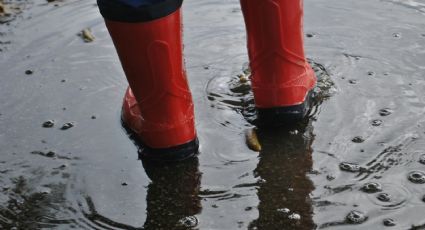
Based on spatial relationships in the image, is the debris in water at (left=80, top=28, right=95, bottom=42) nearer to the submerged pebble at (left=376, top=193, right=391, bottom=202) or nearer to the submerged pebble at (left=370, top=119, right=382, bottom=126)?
the submerged pebble at (left=370, top=119, right=382, bottom=126)

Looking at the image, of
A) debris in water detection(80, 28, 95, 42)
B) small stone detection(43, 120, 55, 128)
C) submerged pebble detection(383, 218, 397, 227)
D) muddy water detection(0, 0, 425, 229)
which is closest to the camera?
submerged pebble detection(383, 218, 397, 227)

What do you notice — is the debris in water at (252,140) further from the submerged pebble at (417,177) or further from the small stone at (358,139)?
the submerged pebble at (417,177)

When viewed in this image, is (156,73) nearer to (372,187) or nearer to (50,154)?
(50,154)

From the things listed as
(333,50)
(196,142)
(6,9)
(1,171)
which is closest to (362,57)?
(333,50)

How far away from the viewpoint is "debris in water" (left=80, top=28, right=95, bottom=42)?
2680 millimetres

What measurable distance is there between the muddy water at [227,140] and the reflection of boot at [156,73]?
8 cm

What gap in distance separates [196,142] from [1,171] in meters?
0.58

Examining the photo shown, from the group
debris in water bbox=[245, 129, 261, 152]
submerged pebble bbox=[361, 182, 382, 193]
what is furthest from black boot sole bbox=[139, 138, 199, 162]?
submerged pebble bbox=[361, 182, 382, 193]

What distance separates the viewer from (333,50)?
96.0 inches

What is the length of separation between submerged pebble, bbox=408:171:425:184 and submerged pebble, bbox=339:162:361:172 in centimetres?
14

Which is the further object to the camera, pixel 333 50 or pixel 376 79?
pixel 333 50

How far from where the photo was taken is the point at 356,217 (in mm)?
1613

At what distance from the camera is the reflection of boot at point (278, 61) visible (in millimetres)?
1924

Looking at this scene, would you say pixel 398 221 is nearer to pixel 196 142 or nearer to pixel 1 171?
pixel 196 142
